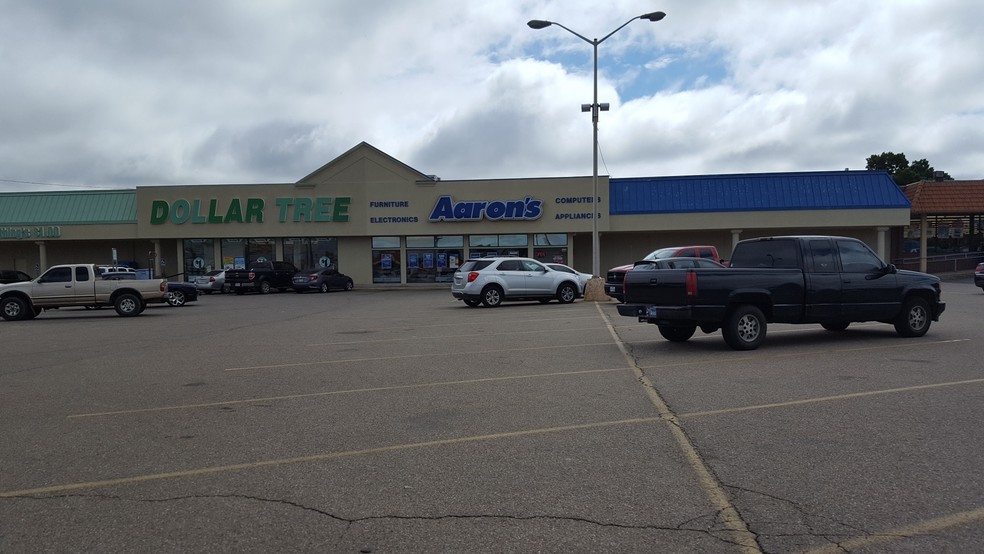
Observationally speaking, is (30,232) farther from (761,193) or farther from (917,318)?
(917,318)

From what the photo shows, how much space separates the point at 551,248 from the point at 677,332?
29.0 m

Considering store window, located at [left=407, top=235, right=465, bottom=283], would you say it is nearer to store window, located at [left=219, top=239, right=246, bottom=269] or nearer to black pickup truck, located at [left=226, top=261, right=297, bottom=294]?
black pickup truck, located at [left=226, top=261, right=297, bottom=294]

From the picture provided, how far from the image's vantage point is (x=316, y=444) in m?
6.81

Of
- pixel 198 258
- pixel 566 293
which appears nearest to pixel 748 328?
pixel 566 293

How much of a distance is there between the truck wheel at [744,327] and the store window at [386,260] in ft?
106

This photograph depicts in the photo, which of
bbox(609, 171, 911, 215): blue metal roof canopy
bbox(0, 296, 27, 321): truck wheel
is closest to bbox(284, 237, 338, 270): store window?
bbox(609, 171, 911, 215): blue metal roof canopy

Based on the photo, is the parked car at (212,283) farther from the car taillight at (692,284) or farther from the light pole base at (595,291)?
the car taillight at (692,284)

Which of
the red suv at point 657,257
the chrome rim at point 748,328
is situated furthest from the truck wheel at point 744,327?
the red suv at point 657,257

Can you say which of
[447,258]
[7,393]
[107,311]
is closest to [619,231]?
[447,258]

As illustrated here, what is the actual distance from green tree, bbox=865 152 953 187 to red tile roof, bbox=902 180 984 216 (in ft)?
121

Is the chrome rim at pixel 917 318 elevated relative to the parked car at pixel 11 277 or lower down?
lower down

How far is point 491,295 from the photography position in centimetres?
2497

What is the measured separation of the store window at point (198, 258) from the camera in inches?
1751

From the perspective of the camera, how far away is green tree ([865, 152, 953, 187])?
3029 inches
